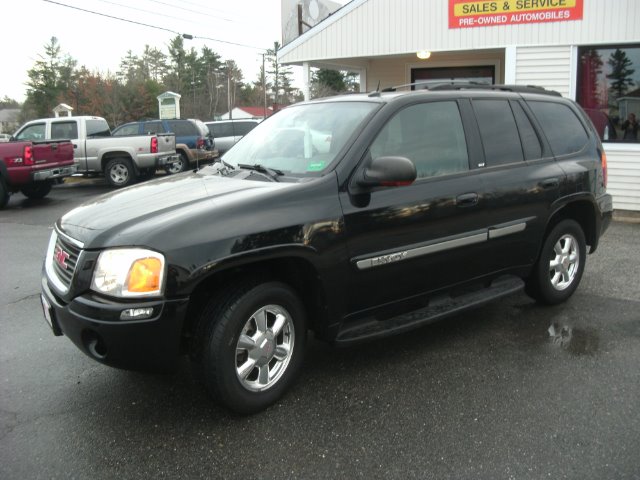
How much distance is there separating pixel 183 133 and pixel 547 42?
12.2m

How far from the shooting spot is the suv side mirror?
3.43 metres

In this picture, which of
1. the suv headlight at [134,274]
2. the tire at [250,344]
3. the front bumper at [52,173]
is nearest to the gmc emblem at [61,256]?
the suv headlight at [134,274]

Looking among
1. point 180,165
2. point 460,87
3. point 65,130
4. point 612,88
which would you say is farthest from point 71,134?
point 460,87

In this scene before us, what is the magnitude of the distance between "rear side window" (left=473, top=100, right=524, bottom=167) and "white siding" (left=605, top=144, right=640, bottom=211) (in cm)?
623

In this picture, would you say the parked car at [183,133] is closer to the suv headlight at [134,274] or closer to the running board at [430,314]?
the running board at [430,314]

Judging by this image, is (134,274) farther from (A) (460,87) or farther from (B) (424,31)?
(B) (424,31)

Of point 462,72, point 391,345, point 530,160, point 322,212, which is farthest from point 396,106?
point 462,72

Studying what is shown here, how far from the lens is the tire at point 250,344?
3.06m

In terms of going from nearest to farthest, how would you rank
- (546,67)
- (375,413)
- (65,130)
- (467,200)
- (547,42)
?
(375,413) → (467,200) → (547,42) → (546,67) → (65,130)

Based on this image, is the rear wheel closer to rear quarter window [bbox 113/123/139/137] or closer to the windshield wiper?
rear quarter window [bbox 113/123/139/137]

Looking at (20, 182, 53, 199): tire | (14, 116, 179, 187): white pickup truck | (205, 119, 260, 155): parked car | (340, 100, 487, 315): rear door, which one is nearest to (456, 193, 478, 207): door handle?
(340, 100, 487, 315): rear door

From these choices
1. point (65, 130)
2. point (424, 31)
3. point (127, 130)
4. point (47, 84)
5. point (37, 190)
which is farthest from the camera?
point (47, 84)

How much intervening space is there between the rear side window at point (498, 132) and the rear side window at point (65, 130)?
44.7 ft

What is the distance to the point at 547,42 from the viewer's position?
33.0ft
